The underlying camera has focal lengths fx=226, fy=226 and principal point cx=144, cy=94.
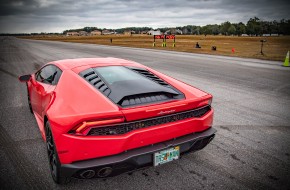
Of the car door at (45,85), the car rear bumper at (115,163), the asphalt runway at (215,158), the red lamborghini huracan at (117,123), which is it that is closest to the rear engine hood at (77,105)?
the red lamborghini huracan at (117,123)

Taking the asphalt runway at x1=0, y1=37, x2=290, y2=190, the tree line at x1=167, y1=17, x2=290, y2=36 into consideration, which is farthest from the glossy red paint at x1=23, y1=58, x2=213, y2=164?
the tree line at x1=167, y1=17, x2=290, y2=36

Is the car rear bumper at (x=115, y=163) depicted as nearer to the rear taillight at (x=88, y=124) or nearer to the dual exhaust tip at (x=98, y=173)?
the dual exhaust tip at (x=98, y=173)

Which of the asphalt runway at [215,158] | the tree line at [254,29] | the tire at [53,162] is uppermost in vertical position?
the tree line at [254,29]

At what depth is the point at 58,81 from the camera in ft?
10.2

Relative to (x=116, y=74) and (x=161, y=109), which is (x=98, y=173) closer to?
(x=161, y=109)

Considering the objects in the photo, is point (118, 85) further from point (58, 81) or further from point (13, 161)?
point (13, 161)

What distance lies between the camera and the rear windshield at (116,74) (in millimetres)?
3043

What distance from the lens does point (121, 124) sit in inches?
87.8

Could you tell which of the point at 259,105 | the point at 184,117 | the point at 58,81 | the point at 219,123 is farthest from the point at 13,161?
the point at 259,105

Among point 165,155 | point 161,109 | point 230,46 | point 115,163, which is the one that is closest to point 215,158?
point 165,155

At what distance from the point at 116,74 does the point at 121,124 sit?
1.14 m

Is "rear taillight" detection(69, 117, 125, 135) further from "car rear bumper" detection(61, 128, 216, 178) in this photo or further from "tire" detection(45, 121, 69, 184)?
"tire" detection(45, 121, 69, 184)

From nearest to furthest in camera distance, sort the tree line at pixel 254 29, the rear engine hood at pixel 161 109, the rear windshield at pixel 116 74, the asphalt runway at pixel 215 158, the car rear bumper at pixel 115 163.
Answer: the car rear bumper at pixel 115 163 < the rear engine hood at pixel 161 109 < the asphalt runway at pixel 215 158 < the rear windshield at pixel 116 74 < the tree line at pixel 254 29

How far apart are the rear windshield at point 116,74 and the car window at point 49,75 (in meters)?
0.63
